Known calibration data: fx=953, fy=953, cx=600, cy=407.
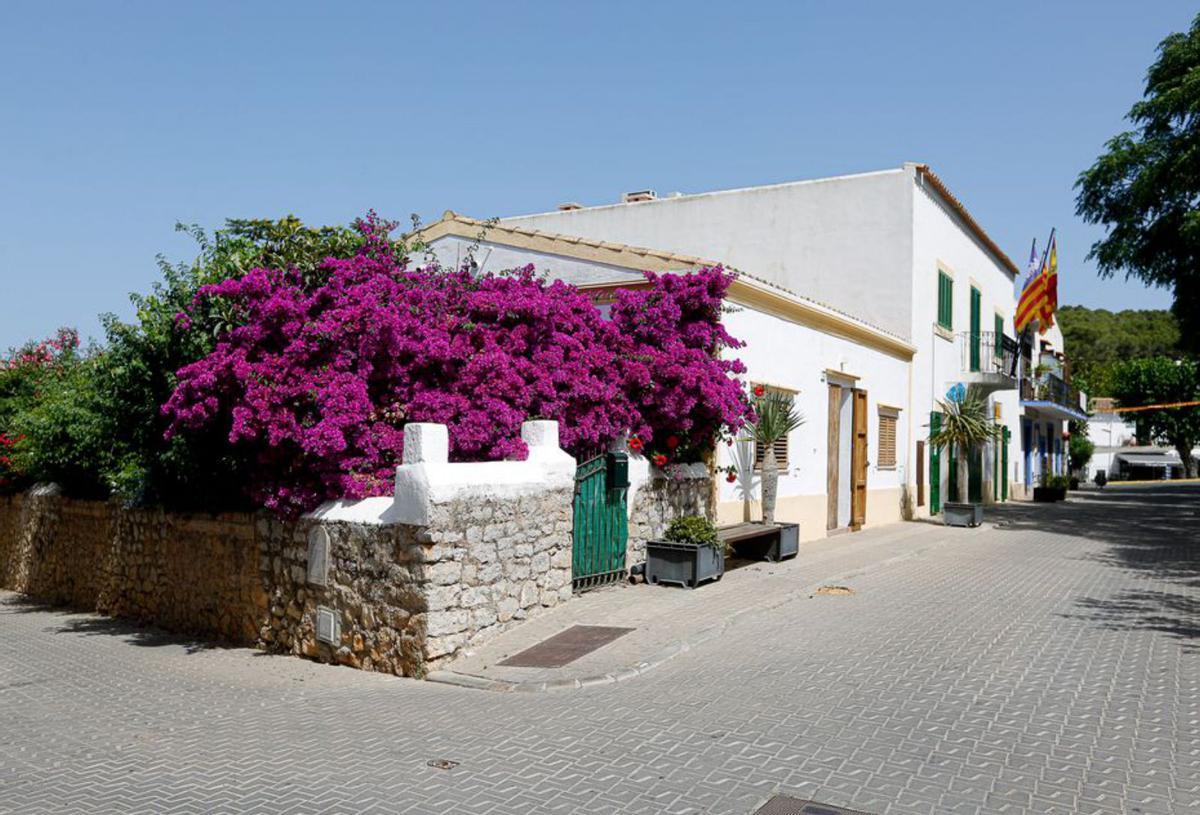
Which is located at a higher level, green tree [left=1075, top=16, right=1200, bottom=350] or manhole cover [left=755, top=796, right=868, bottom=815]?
green tree [left=1075, top=16, right=1200, bottom=350]

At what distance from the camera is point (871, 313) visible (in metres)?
21.1

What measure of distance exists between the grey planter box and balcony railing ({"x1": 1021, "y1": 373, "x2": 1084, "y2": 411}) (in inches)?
746

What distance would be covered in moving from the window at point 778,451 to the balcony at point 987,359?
36.6 feet

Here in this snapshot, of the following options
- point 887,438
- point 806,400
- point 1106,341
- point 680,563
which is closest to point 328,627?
point 680,563

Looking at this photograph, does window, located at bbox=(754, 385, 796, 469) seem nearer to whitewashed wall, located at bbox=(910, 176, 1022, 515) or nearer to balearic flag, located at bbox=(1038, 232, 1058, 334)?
whitewashed wall, located at bbox=(910, 176, 1022, 515)

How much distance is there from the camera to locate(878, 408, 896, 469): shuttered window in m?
19.8

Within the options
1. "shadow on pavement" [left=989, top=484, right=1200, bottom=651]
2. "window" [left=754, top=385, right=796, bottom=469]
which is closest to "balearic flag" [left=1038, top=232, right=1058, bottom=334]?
"shadow on pavement" [left=989, top=484, right=1200, bottom=651]

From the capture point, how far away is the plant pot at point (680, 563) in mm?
11008

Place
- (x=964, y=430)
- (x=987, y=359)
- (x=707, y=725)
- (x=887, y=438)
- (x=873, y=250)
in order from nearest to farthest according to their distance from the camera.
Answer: (x=707, y=725)
(x=887, y=438)
(x=873, y=250)
(x=964, y=430)
(x=987, y=359)

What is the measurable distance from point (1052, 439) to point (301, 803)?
42.2 metres

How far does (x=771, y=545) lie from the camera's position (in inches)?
534

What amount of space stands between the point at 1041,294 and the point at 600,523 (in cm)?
2001

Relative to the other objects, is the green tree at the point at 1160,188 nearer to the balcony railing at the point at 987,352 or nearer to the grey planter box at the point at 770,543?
the balcony railing at the point at 987,352

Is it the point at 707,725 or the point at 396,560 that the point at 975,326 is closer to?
the point at 396,560
